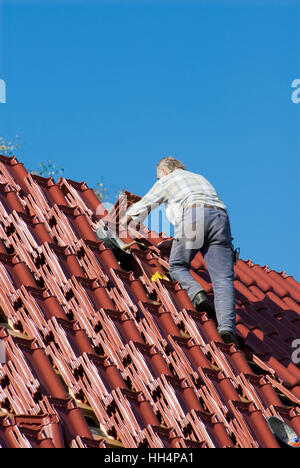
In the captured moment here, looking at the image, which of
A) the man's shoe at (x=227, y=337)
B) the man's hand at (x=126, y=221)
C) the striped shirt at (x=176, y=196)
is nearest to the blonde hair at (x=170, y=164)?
A: the striped shirt at (x=176, y=196)

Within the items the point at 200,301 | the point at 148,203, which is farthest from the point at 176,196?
the point at 200,301

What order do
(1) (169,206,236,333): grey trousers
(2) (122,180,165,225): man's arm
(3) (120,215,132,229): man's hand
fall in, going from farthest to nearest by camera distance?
(3) (120,215,132,229): man's hand, (2) (122,180,165,225): man's arm, (1) (169,206,236,333): grey trousers

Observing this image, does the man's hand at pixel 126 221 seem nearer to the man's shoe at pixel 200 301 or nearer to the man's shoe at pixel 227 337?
the man's shoe at pixel 200 301

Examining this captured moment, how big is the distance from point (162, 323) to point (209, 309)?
1068 millimetres

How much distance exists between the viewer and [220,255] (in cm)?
873

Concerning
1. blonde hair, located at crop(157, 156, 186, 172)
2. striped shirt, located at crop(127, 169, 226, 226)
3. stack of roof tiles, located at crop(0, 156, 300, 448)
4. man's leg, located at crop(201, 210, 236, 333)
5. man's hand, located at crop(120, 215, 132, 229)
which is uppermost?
blonde hair, located at crop(157, 156, 186, 172)

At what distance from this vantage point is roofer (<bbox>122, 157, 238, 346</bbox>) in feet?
28.1

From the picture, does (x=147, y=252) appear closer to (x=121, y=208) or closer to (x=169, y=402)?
(x=121, y=208)

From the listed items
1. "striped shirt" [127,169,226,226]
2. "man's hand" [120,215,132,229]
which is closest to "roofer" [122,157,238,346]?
"striped shirt" [127,169,226,226]

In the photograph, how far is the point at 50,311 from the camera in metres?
7.12

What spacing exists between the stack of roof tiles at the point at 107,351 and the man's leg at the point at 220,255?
33cm

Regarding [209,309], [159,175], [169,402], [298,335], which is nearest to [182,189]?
[159,175]

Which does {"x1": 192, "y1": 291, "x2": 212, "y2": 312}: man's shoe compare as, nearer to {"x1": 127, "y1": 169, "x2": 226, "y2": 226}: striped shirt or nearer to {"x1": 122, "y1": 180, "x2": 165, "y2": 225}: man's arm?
{"x1": 127, "y1": 169, "x2": 226, "y2": 226}: striped shirt

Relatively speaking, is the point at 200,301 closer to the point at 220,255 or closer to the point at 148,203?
the point at 220,255
